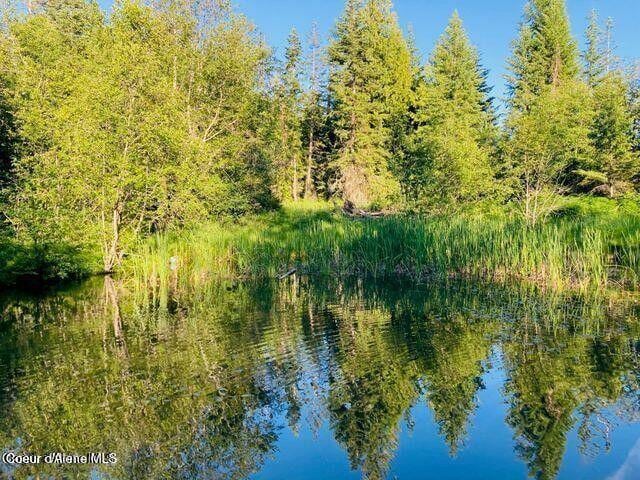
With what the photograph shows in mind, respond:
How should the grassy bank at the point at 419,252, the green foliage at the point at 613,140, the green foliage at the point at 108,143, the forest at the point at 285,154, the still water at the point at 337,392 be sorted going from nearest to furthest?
the still water at the point at 337,392
the grassy bank at the point at 419,252
the forest at the point at 285,154
the green foliage at the point at 108,143
the green foliage at the point at 613,140

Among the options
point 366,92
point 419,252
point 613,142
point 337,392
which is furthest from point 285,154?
Result: point 337,392

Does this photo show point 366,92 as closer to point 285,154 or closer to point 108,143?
point 285,154

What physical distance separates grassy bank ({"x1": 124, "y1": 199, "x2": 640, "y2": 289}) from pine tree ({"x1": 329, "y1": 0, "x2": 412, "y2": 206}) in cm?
1970

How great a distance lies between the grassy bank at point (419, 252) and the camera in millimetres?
10500

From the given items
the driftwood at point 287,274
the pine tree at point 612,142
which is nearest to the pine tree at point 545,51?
the pine tree at point 612,142

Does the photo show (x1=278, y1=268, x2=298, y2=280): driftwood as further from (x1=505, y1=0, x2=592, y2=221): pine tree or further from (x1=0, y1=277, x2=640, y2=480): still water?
(x1=505, y1=0, x2=592, y2=221): pine tree

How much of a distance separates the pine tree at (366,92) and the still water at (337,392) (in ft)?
86.0

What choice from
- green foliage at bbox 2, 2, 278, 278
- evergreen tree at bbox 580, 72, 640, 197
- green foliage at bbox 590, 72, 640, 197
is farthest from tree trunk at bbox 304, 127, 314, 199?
green foliage at bbox 590, 72, 640, 197

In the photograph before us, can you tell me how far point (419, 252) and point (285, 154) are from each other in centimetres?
2413

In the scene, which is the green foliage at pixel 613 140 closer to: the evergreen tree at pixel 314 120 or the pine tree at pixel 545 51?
the pine tree at pixel 545 51

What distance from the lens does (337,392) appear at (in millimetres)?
5391

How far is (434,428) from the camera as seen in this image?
4746 mm

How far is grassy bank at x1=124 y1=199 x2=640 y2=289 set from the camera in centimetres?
1050

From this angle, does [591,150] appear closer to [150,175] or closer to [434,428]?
[150,175]
